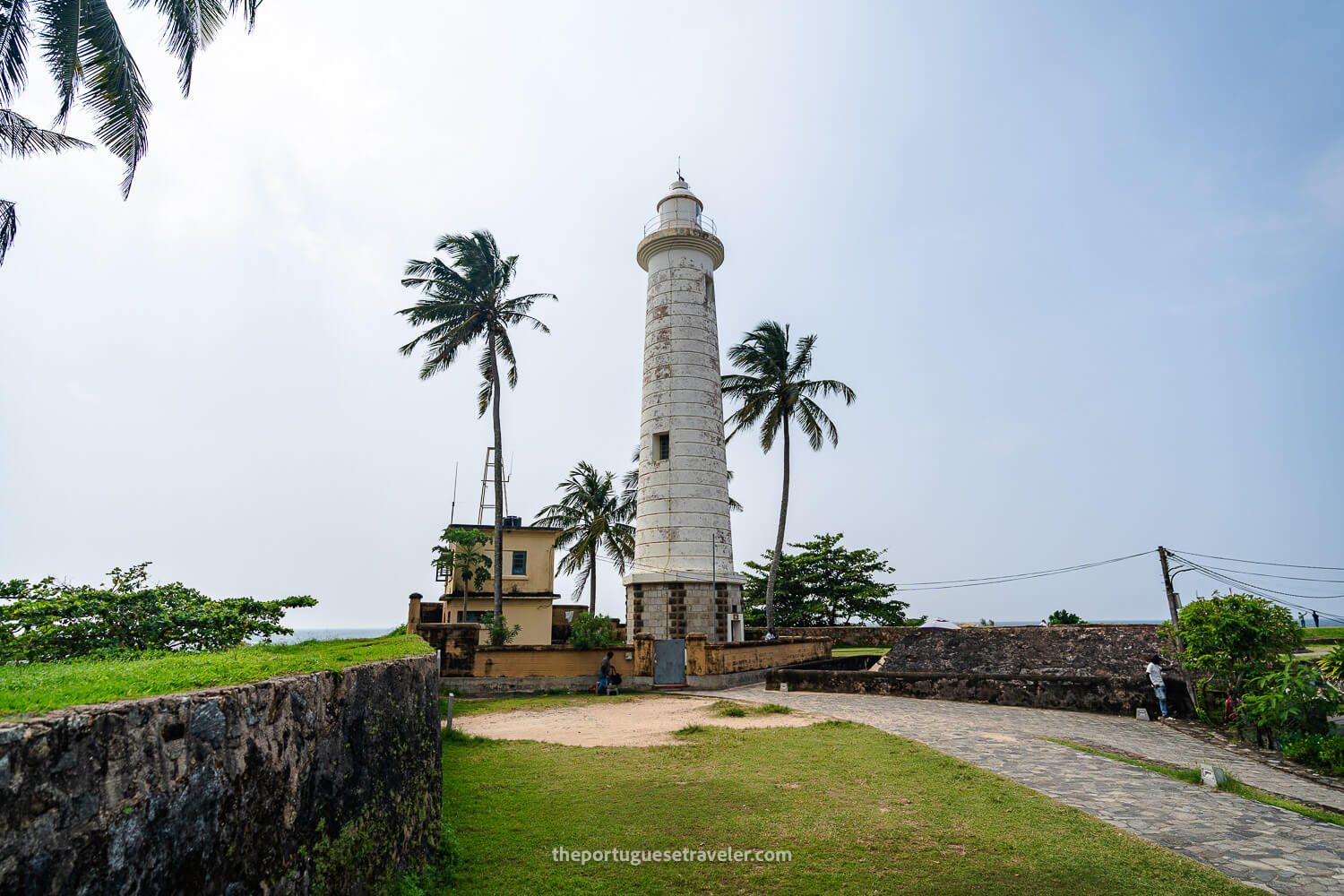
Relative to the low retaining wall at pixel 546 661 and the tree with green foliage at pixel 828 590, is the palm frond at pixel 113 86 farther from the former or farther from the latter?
the tree with green foliage at pixel 828 590

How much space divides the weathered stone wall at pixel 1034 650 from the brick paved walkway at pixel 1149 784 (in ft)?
11.8

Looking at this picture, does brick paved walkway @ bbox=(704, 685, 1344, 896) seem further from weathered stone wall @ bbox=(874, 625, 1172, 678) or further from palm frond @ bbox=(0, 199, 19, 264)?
palm frond @ bbox=(0, 199, 19, 264)

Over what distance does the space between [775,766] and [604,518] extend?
26.9 metres

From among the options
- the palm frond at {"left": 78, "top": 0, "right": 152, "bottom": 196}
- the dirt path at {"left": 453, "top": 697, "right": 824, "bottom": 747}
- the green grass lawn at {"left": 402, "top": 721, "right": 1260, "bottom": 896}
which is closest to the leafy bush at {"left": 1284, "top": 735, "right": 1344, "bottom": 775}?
the green grass lawn at {"left": 402, "top": 721, "right": 1260, "bottom": 896}

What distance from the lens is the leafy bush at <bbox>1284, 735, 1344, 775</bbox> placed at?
902cm

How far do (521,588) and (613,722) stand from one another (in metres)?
21.5

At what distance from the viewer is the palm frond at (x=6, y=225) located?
36.2 ft

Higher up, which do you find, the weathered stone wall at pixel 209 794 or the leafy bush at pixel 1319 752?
→ the weathered stone wall at pixel 209 794

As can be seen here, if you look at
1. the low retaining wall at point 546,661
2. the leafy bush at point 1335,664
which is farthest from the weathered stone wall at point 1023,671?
the low retaining wall at point 546,661

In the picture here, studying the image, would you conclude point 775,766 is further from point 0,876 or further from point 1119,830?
point 0,876

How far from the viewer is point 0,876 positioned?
1.74m

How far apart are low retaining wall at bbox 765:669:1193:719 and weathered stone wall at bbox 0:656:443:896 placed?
14.3 meters

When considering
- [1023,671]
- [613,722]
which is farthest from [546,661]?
[1023,671]

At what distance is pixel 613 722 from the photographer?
13531 millimetres
